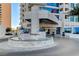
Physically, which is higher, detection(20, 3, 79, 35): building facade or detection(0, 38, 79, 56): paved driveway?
detection(20, 3, 79, 35): building facade

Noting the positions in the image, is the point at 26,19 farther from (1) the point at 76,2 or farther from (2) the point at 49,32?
(1) the point at 76,2

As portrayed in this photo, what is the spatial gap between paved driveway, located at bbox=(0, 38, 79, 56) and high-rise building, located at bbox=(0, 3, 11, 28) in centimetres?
47

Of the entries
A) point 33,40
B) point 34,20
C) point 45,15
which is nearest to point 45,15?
point 45,15

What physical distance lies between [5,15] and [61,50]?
1063 millimetres

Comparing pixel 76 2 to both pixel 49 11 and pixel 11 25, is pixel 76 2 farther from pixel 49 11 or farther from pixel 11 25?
pixel 11 25

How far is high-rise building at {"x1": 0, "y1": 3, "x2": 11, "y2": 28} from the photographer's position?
18.7 ft

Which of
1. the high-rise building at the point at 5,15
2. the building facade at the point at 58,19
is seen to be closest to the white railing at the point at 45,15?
the building facade at the point at 58,19

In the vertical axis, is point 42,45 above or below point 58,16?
below

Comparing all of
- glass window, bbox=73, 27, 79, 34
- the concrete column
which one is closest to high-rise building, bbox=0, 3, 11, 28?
the concrete column

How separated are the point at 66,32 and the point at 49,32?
0.91 ft

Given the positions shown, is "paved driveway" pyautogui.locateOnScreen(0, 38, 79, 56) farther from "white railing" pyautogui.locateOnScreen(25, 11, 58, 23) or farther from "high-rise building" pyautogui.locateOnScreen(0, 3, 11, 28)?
"high-rise building" pyautogui.locateOnScreen(0, 3, 11, 28)

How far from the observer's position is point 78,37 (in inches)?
228

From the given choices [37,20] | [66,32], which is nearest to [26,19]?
[37,20]

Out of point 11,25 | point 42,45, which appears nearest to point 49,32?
point 42,45
